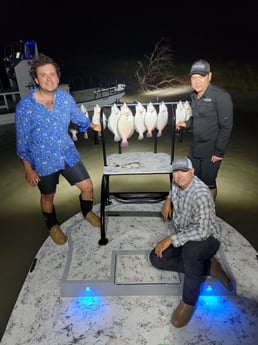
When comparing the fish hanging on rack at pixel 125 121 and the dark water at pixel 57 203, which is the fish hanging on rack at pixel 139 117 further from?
the dark water at pixel 57 203

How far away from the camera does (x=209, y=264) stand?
8.73 ft

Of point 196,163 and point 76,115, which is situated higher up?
point 76,115

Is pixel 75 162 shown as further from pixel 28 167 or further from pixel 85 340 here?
pixel 85 340

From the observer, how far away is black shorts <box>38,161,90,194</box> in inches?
115

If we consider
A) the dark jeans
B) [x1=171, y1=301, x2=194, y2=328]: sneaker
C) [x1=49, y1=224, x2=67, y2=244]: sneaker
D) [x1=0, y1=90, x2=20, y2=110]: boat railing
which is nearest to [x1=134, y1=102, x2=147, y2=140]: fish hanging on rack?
the dark jeans

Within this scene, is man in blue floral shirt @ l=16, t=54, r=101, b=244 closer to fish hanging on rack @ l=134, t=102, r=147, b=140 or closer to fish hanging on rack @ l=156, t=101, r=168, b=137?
fish hanging on rack @ l=134, t=102, r=147, b=140

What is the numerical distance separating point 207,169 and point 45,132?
1.87m

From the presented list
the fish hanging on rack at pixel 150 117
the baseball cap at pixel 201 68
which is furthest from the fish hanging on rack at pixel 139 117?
the baseball cap at pixel 201 68

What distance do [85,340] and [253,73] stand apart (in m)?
17.1

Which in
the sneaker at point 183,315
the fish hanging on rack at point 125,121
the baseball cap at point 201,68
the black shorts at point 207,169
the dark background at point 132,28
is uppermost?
the dark background at point 132,28

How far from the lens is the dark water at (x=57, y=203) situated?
11.8 feet

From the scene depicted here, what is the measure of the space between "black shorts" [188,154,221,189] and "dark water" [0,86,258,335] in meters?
1.24

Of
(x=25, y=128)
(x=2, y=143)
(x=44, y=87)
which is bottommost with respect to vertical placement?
(x=2, y=143)

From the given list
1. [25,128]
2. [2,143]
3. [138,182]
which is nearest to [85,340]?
[25,128]
